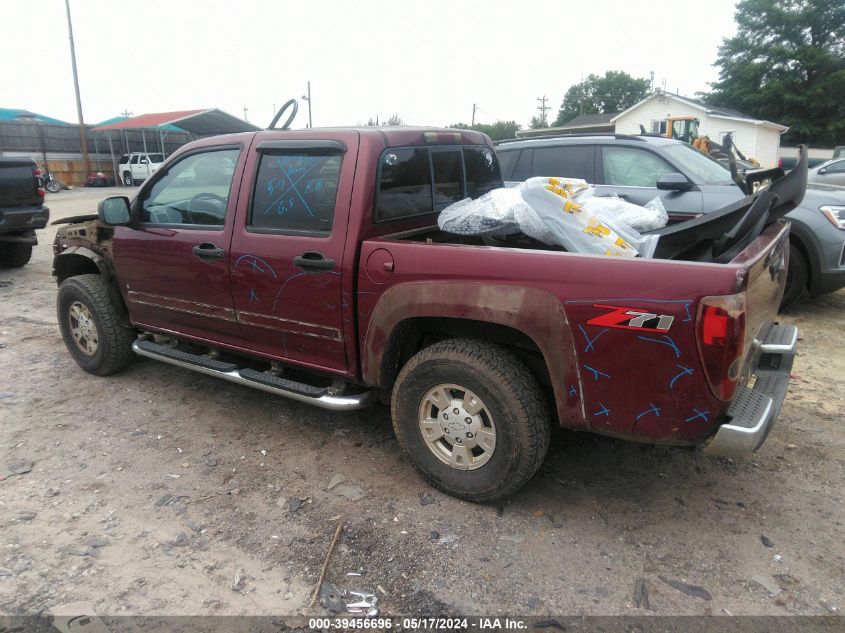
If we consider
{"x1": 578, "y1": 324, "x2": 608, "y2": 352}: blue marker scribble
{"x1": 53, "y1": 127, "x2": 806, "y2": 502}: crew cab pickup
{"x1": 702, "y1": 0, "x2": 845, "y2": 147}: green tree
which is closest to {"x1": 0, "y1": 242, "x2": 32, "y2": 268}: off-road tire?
{"x1": 53, "y1": 127, "x2": 806, "y2": 502}: crew cab pickup

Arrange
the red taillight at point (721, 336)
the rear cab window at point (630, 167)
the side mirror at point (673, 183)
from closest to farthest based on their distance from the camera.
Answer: the red taillight at point (721, 336)
the side mirror at point (673, 183)
the rear cab window at point (630, 167)

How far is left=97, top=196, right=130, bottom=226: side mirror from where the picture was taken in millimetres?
4254

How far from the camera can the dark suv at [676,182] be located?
5.73 m

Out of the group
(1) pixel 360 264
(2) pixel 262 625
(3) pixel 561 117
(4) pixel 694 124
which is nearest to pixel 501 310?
(1) pixel 360 264

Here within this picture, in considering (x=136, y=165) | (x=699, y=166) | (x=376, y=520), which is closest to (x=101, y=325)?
(x=376, y=520)

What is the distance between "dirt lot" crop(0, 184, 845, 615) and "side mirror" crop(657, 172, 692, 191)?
2.58 m

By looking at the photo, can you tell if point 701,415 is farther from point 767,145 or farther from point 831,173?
point 767,145

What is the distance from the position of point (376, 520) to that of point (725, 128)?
36.7m

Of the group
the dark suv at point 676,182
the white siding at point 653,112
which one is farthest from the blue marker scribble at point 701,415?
the white siding at point 653,112

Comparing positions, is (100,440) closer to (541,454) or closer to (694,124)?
(541,454)

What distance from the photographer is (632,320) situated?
2.46m

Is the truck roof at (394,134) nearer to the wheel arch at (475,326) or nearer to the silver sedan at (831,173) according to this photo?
the wheel arch at (475,326)

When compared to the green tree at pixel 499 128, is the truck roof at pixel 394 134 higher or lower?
lower

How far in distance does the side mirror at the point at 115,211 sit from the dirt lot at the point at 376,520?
1.31 meters
